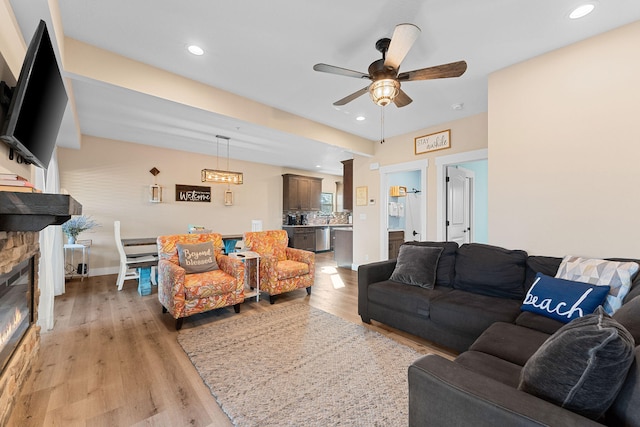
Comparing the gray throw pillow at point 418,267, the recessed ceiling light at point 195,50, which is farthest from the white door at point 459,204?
the recessed ceiling light at point 195,50

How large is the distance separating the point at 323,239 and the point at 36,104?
6.95 m

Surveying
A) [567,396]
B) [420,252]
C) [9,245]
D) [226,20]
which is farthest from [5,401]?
[420,252]

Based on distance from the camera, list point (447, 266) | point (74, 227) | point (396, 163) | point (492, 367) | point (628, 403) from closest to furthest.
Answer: point (628, 403) → point (492, 367) → point (447, 266) → point (74, 227) → point (396, 163)

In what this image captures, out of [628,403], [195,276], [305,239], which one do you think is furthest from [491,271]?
[305,239]

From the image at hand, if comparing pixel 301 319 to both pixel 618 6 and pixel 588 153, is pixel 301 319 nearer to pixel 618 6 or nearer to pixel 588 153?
pixel 588 153

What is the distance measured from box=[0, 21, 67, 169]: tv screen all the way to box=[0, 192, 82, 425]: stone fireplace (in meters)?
0.44

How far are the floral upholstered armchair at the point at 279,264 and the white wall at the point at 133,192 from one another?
2872 mm

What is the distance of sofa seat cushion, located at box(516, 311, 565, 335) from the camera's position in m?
1.74

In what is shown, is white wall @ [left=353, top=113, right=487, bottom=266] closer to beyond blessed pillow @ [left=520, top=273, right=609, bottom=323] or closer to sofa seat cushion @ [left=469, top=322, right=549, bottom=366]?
beyond blessed pillow @ [left=520, top=273, right=609, bottom=323]

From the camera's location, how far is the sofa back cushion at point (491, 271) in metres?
2.36

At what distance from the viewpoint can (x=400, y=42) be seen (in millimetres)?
1829

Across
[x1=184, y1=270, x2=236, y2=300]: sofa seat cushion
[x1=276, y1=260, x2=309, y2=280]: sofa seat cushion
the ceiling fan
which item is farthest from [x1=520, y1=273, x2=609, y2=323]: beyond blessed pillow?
[x1=184, y1=270, x2=236, y2=300]: sofa seat cushion

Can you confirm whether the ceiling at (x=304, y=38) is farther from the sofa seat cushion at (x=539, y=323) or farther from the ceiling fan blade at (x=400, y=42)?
the sofa seat cushion at (x=539, y=323)

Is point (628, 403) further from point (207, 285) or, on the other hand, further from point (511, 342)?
point (207, 285)
